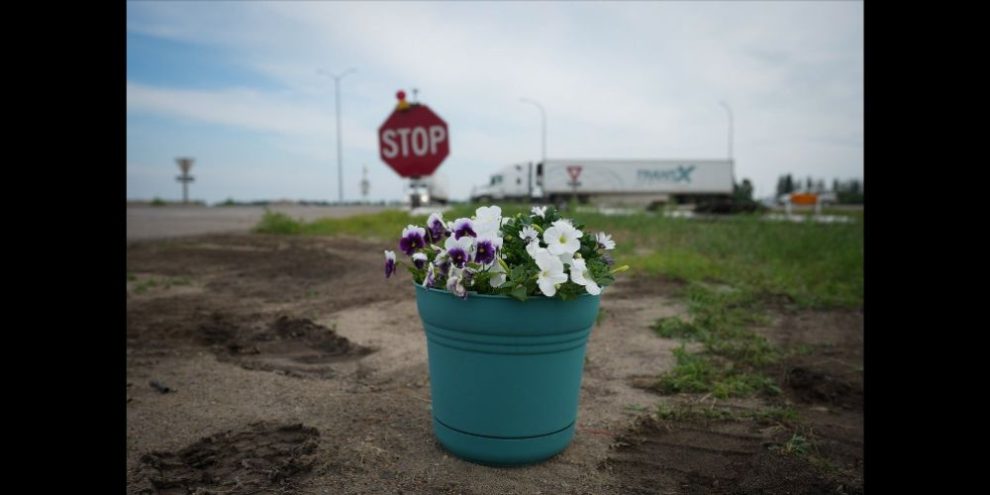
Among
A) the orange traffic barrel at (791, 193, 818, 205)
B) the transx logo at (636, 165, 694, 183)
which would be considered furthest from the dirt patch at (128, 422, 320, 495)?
the transx logo at (636, 165, 694, 183)

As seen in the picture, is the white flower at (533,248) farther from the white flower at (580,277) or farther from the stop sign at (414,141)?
the stop sign at (414,141)

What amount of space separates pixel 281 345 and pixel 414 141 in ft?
25.3

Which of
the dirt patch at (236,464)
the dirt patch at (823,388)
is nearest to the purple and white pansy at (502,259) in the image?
the dirt patch at (236,464)

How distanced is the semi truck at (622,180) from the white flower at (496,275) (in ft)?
104

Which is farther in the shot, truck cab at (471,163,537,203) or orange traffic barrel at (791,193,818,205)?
truck cab at (471,163,537,203)

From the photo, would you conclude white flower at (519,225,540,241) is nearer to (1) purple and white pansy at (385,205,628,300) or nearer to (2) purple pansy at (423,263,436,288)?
(1) purple and white pansy at (385,205,628,300)

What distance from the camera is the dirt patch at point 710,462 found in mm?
2371

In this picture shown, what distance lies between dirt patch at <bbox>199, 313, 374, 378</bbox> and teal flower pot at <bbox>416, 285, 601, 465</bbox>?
1.47m

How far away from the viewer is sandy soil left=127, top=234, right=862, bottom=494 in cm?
238

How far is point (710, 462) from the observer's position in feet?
8.52

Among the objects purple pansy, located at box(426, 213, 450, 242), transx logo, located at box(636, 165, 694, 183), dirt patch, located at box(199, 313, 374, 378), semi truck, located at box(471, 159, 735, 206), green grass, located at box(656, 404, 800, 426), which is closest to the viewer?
purple pansy, located at box(426, 213, 450, 242)

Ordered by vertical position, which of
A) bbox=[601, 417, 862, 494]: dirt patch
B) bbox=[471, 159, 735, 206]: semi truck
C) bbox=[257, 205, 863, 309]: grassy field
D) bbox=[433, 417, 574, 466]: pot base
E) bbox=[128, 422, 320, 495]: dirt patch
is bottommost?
bbox=[601, 417, 862, 494]: dirt patch
